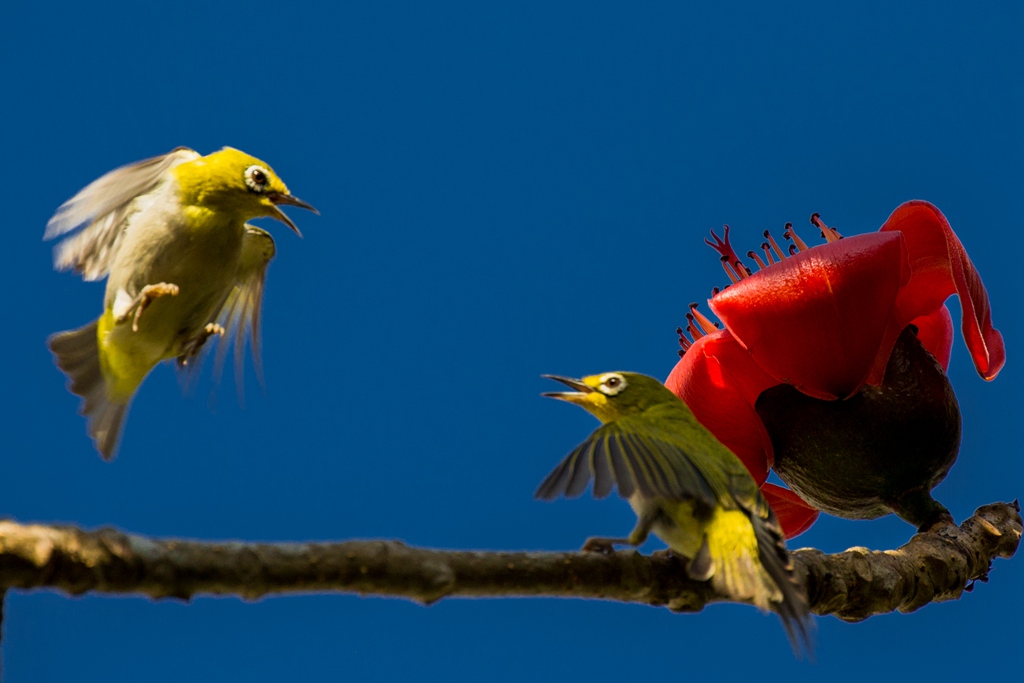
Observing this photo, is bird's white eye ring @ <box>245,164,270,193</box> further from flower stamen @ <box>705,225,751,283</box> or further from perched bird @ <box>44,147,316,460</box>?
flower stamen @ <box>705,225,751,283</box>

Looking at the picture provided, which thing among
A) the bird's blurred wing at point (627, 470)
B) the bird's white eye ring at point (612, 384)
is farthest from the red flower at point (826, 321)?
the bird's blurred wing at point (627, 470)

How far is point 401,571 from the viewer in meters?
1.64

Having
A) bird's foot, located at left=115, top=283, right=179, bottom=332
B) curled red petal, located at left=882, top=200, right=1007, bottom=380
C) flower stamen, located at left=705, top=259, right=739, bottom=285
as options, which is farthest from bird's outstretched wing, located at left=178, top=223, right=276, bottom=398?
curled red petal, located at left=882, top=200, right=1007, bottom=380

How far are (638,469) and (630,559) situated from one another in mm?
182

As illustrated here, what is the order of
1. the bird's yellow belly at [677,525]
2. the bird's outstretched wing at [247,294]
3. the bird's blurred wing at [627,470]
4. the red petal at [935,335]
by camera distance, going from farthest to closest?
the bird's outstretched wing at [247,294] < the red petal at [935,335] < the bird's yellow belly at [677,525] < the bird's blurred wing at [627,470]

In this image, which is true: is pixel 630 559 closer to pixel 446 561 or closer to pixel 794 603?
pixel 794 603

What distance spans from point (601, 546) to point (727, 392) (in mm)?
768

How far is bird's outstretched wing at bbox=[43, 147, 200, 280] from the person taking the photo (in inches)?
108

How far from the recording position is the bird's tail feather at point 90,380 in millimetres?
2668

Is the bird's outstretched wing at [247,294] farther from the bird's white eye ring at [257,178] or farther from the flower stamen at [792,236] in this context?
the flower stamen at [792,236]

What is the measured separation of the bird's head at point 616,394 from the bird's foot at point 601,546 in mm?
616

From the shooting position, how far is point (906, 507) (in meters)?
2.82

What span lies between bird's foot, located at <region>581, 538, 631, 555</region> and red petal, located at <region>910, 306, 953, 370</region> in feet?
4.01

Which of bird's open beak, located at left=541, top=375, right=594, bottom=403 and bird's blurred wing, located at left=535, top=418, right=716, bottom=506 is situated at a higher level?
bird's open beak, located at left=541, top=375, right=594, bottom=403
